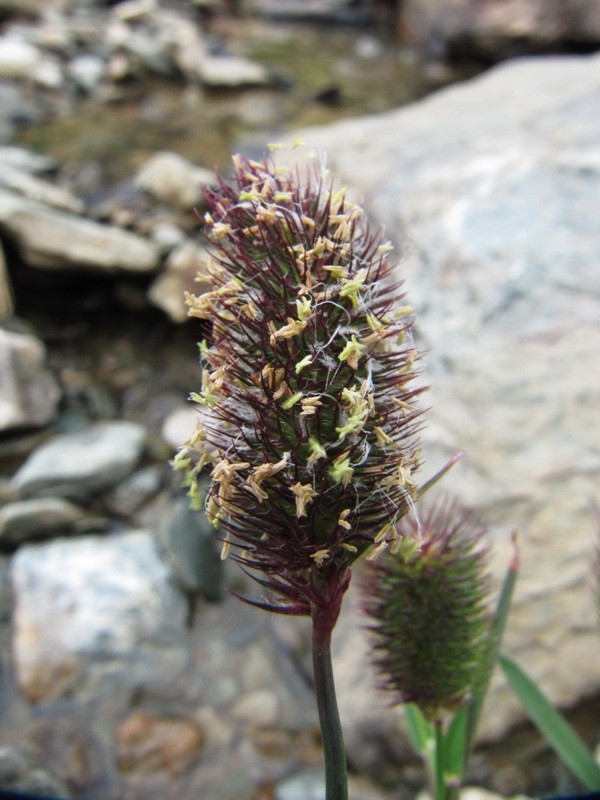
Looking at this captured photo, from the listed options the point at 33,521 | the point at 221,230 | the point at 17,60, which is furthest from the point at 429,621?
the point at 17,60

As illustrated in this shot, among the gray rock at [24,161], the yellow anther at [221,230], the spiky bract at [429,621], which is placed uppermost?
the gray rock at [24,161]

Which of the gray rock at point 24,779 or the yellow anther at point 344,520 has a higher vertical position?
the yellow anther at point 344,520

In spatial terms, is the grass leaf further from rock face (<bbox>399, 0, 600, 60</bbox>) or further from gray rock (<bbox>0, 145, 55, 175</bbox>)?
rock face (<bbox>399, 0, 600, 60</bbox>)

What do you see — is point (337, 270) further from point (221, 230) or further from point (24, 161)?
point (24, 161)

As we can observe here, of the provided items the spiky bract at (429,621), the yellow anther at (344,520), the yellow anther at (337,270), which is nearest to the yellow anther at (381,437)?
the yellow anther at (344,520)

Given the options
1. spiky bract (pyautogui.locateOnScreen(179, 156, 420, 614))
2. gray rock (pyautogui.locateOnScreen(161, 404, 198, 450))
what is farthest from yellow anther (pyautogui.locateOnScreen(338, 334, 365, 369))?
gray rock (pyautogui.locateOnScreen(161, 404, 198, 450))

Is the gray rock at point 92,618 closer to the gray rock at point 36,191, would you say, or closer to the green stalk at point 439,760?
the green stalk at point 439,760

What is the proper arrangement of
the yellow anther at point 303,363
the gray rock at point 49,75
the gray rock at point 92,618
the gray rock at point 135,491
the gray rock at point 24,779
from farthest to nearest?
the gray rock at point 49,75, the gray rock at point 135,491, the gray rock at point 92,618, the gray rock at point 24,779, the yellow anther at point 303,363

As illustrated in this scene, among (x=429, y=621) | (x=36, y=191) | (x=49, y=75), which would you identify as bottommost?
(x=429, y=621)
